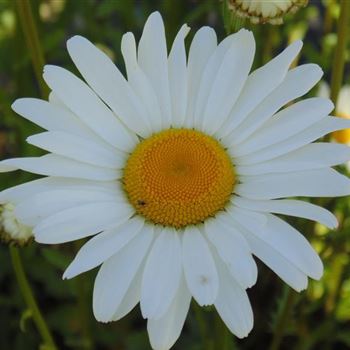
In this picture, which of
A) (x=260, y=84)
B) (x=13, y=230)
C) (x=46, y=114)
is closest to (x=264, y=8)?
(x=260, y=84)

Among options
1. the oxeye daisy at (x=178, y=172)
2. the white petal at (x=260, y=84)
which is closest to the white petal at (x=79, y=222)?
the oxeye daisy at (x=178, y=172)

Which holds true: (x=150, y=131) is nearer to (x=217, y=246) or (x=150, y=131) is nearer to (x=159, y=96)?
(x=159, y=96)

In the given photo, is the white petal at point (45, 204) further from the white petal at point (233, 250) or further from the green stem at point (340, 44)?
the green stem at point (340, 44)

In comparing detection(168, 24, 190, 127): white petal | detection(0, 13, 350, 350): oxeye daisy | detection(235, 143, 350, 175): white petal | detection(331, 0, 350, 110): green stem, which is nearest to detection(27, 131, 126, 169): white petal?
detection(0, 13, 350, 350): oxeye daisy

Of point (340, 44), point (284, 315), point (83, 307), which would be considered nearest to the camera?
point (340, 44)

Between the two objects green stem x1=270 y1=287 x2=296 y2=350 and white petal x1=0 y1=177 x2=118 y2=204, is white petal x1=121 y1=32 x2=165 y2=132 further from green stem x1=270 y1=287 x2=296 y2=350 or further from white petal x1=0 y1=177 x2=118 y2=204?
green stem x1=270 y1=287 x2=296 y2=350

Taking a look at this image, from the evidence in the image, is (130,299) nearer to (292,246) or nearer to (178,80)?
(292,246)

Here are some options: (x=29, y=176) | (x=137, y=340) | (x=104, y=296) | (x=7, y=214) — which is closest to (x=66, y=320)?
(x=137, y=340)
